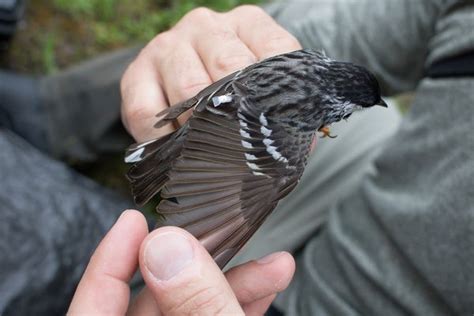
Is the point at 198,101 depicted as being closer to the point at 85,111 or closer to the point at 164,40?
the point at 164,40

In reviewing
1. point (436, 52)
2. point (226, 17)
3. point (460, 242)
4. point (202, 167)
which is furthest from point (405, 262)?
point (226, 17)

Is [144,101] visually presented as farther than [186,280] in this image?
Yes

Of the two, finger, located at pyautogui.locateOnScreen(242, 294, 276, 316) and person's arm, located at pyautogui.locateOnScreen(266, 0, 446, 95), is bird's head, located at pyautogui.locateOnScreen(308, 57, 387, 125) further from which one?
person's arm, located at pyautogui.locateOnScreen(266, 0, 446, 95)

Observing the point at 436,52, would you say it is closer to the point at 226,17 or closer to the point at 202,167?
the point at 226,17

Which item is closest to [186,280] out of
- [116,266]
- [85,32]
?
[116,266]

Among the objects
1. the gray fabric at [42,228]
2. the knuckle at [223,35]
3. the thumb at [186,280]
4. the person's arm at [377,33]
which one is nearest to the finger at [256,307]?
the thumb at [186,280]
